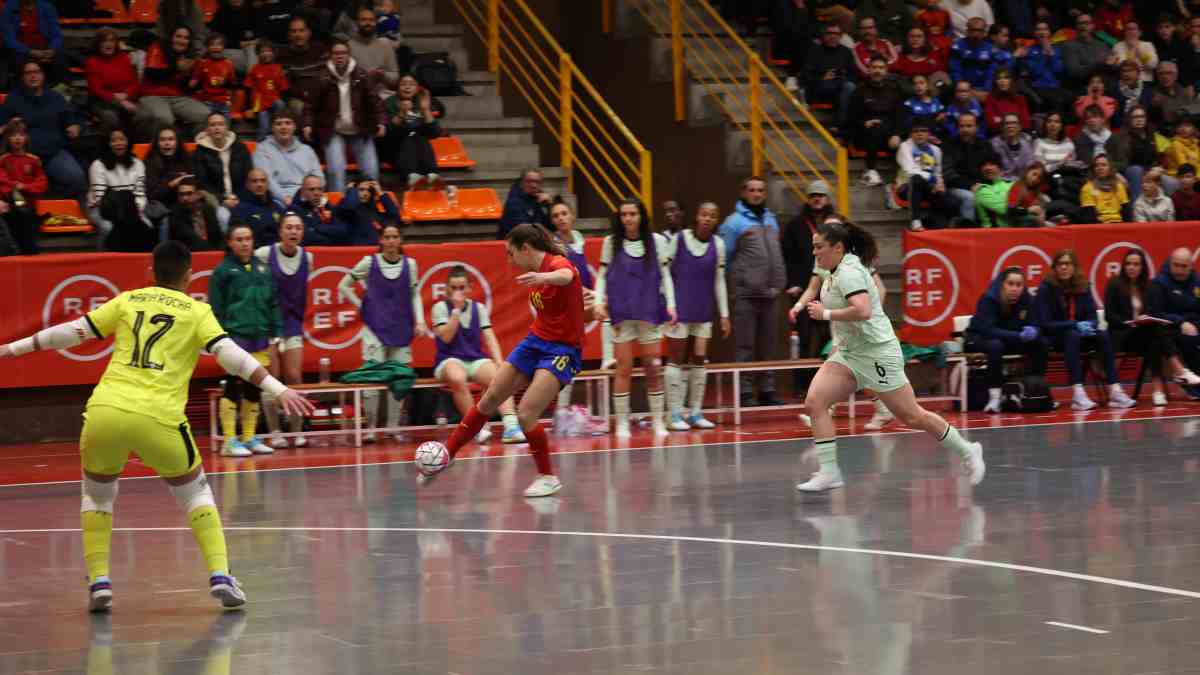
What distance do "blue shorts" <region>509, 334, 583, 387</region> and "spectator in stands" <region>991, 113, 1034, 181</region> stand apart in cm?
1095

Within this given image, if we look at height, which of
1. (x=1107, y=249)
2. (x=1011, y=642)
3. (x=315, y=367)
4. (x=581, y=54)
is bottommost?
(x=1011, y=642)

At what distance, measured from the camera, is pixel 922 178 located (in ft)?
66.5

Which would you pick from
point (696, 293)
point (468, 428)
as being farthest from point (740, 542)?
point (696, 293)

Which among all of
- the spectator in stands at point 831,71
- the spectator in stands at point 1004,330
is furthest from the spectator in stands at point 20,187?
the spectator in stands at point 831,71

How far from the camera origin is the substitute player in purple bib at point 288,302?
53.6ft

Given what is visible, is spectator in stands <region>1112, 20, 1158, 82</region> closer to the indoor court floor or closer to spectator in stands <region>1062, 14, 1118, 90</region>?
spectator in stands <region>1062, 14, 1118, 90</region>

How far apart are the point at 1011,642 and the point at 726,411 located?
34.6 ft

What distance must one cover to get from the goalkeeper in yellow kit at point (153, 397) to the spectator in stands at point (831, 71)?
48.7 feet

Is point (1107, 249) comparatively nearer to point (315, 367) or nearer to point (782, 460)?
point (782, 460)

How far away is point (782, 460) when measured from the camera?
14094mm

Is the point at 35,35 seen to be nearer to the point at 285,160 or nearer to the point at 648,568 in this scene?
the point at 285,160

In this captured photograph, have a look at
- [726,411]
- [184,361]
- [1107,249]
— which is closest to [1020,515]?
[184,361]

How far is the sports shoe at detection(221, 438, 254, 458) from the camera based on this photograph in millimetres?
15414

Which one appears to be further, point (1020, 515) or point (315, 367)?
point (315, 367)
